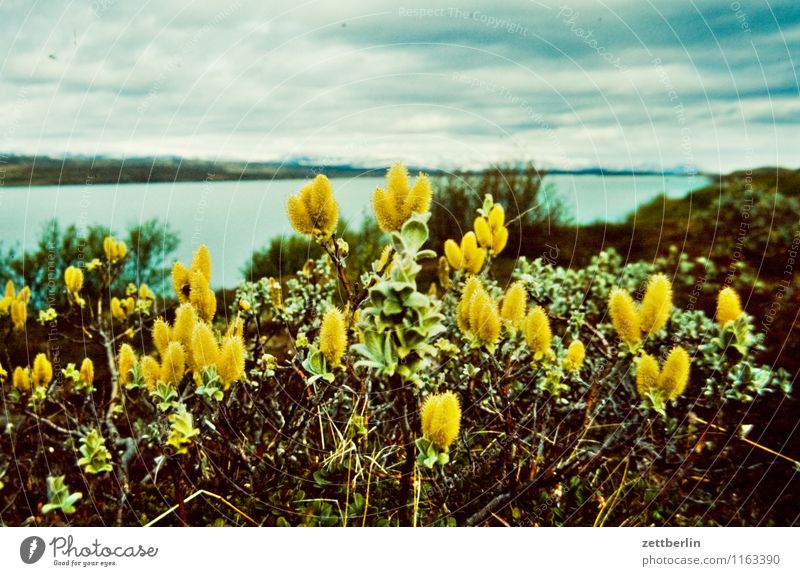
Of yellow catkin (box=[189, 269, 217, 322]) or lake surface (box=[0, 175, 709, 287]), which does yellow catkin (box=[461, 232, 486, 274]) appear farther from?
yellow catkin (box=[189, 269, 217, 322])

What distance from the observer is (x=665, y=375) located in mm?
1006

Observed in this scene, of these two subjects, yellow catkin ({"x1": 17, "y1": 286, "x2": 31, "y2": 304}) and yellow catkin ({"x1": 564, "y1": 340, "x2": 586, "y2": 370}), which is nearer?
yellow catkin ({"x1": 564, "y1": 340, "x2": 586, "y2": 370})

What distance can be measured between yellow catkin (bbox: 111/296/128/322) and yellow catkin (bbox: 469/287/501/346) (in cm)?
Result: 68

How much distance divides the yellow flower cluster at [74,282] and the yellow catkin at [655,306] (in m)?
0.97

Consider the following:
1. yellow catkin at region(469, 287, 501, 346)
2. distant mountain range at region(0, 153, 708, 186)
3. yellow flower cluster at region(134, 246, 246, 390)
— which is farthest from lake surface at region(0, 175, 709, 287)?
yellow catkin at region(469, 287, 501, 346)

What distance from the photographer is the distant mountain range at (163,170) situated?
1.16 m

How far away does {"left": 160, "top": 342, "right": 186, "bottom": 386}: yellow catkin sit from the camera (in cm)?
97

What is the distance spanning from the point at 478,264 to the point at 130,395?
0.72m

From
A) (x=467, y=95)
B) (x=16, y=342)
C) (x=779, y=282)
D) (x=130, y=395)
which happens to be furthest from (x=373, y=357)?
(x=779, y=282)

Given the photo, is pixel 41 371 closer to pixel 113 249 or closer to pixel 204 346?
pixel 113 249

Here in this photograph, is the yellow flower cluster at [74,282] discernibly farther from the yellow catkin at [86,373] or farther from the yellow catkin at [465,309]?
the yellow catkin at [465,309]

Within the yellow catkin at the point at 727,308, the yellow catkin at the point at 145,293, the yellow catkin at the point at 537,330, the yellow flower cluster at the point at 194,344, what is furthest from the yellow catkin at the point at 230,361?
the yellow catkin at the point at 727,308
